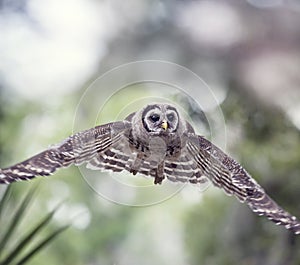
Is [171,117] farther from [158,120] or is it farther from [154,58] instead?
[154,58]

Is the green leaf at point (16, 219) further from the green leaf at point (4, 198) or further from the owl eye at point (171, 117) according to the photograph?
the owl eye at point (171, 117)

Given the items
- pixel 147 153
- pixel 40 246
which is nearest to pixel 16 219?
pixel 40 246

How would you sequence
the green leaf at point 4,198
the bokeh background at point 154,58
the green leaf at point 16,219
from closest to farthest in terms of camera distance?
the green leaf at point 4,198, the green leaf at point 16,219, the bokeh background at point 154,58

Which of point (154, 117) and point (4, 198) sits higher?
point (4, 198)

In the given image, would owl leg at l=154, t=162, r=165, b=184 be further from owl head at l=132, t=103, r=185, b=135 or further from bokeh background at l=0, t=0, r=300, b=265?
bokeh background at l=0, t=0, r=300, b=265

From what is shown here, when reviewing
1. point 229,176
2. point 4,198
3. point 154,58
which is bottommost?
point 229,176

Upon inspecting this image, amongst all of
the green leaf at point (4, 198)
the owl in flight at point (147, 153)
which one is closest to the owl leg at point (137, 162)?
the owl in flight at point (147, 153)

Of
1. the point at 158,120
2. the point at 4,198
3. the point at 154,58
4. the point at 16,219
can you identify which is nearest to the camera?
the point at 158,120

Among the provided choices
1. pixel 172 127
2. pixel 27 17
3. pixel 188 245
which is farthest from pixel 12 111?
pixel 172 127
